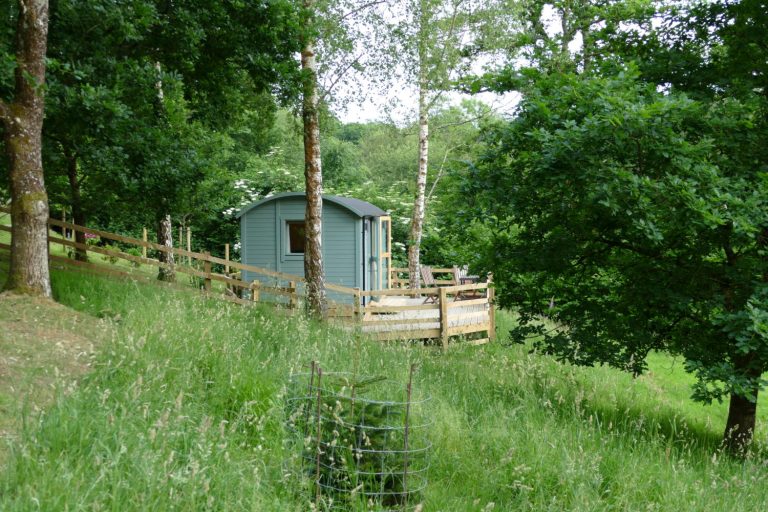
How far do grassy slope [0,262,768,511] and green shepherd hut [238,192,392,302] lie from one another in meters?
10.2

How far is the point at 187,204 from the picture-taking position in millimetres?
13734

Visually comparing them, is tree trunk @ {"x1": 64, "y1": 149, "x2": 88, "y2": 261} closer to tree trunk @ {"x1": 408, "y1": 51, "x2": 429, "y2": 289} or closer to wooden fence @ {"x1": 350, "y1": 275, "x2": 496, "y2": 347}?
wooden fence @ {"x1": 350, "y1": 275, "x2": 496, "y2": 347}

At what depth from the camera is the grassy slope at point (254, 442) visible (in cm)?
351

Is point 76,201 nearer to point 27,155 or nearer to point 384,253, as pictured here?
point 27,155

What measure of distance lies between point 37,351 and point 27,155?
11.9 ft

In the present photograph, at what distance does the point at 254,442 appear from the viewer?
4910mm

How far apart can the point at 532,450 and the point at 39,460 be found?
3479 millimetres

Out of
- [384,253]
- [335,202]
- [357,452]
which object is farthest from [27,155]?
[384,253]

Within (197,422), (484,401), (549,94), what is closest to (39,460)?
(197,422)

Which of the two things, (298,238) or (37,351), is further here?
(298,238)

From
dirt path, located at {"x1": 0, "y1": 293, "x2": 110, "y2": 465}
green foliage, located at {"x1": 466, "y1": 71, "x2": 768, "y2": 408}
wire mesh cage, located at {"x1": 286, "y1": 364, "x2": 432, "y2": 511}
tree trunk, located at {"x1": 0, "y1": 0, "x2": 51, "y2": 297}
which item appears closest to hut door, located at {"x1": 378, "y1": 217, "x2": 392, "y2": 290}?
green foliage, located at {"x1": 466, "y1": 71, "x2": 768, "y2": 408}

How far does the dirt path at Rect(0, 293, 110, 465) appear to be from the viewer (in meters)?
4.56

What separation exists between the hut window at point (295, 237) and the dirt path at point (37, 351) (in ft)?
35.3

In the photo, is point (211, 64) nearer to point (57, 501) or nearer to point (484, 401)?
point (484, 401)
